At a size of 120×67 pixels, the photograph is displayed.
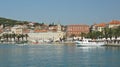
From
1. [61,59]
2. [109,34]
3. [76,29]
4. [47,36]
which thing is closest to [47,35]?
[47,36]

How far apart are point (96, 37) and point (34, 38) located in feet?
228

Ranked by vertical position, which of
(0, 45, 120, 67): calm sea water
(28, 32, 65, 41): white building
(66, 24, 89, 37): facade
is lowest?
(0, 45, 120, 67): calm sea water

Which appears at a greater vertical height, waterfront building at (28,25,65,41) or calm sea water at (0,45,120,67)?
waterfront building at (28,25,65,41)

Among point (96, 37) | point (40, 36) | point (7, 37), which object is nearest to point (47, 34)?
point (40, 36)

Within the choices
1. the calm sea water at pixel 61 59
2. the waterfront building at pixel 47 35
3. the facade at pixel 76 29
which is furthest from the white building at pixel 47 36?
the calm sea water at pixel 61 59

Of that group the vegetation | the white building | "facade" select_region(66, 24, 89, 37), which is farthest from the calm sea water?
the white building

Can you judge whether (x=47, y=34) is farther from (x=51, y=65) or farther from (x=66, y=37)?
(x=51, y=65)

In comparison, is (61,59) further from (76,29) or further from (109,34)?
(76,29)

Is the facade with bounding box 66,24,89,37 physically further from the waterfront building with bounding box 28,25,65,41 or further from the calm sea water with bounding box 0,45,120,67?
the calm sea water with bounding box 0,45,120,67

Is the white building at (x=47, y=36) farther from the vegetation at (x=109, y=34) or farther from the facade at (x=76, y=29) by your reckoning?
the vegetation at (x=109, y=34)

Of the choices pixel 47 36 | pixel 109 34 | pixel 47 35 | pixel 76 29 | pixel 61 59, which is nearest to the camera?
pixel 61 59

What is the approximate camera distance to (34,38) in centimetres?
16712

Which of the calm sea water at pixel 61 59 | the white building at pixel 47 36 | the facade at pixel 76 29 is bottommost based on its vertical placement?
the calm sea water at pixel 61 59

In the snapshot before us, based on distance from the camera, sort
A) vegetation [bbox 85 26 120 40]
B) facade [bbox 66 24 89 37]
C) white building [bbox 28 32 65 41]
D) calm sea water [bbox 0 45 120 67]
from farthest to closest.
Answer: white building [bbox 28 32 65 41]
facade [bbox 66 24 89 37]
vegetation [bbox 85 26 120 40]
calm sea water [bbox 0 45 120 67]
